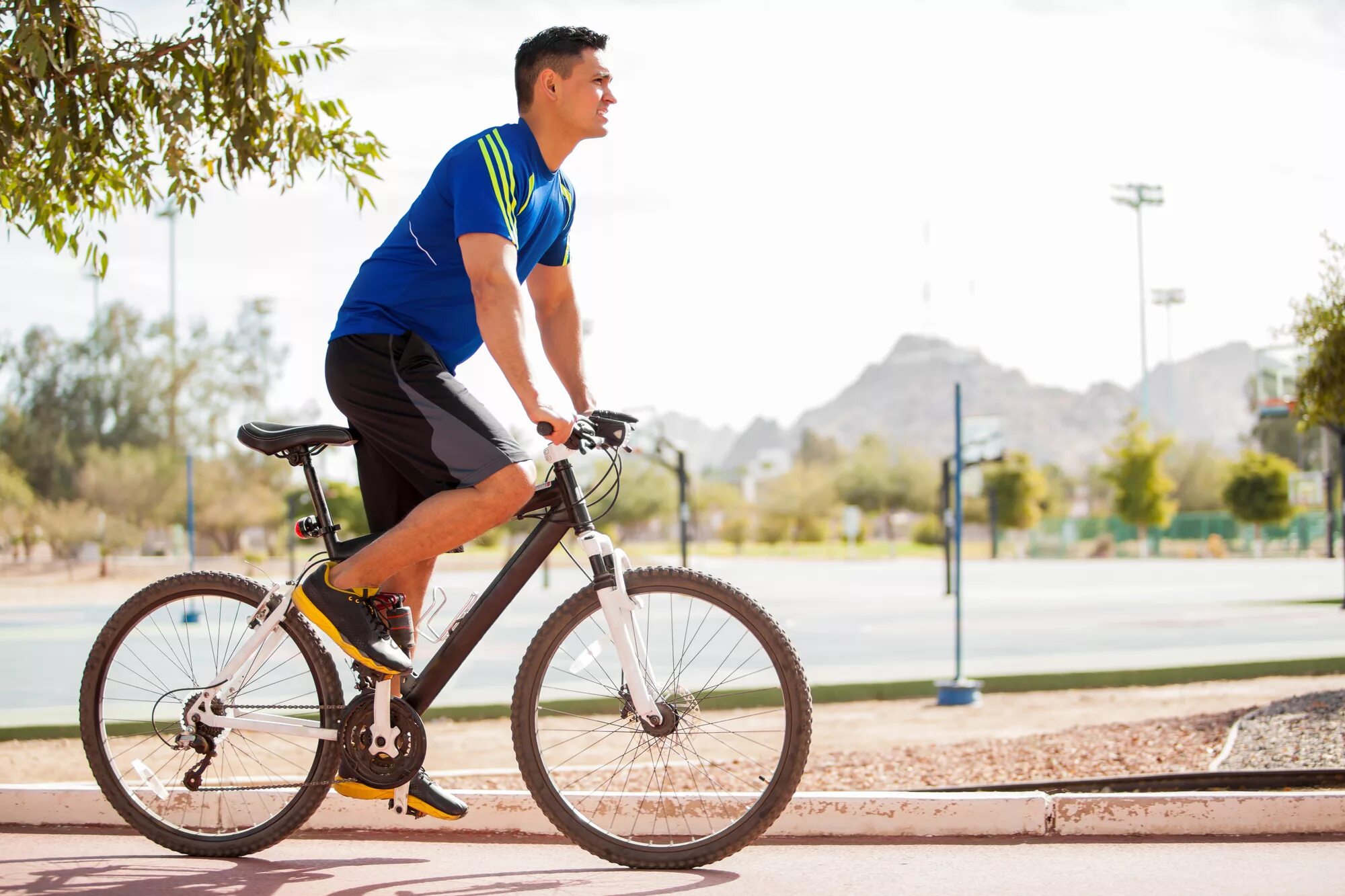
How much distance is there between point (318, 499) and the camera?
356 cm

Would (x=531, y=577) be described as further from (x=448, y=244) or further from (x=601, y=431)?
(x=448, y=244)

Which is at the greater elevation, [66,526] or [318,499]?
[318,499]

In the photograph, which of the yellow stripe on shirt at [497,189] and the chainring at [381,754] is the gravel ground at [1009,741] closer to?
the chainring at [381,754]

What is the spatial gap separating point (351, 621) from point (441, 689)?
29cm

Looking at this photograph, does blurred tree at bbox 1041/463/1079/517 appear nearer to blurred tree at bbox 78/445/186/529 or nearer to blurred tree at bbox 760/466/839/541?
blurred tree at bbox 760/466/839/541

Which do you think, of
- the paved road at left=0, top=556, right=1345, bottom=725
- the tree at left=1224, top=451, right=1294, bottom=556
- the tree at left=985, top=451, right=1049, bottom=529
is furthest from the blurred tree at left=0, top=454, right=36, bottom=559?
the tree at left=1224, top=451, right=1294, bottom=556

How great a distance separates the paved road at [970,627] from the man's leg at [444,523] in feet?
4.89

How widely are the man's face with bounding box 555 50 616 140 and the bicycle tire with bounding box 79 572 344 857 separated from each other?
60.4 inches

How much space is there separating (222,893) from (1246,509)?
196 ft

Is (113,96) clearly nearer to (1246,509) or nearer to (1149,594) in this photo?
(1149,594)

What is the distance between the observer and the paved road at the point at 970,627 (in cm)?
1147

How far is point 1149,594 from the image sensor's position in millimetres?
24266

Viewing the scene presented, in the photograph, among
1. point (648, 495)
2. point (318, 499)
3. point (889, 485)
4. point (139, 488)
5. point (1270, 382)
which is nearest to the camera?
point (318, 499)

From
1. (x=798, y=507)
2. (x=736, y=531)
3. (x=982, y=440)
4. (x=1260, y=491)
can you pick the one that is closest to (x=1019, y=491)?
(x=1260, y=491)
